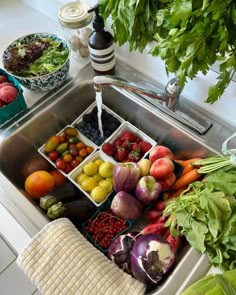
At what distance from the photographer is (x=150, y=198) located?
2.75 feet

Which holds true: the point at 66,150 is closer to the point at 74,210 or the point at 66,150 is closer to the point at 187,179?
the point at 74,210

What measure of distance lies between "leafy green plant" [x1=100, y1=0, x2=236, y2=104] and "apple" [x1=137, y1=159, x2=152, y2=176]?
0.28m

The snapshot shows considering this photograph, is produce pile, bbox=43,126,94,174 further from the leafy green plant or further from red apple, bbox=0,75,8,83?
the leafy green plant

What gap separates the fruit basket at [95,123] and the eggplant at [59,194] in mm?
166

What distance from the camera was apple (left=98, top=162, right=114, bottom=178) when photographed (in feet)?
3.01

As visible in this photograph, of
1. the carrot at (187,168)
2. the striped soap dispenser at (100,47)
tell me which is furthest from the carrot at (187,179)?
the striped soap dispenser at (100,47)

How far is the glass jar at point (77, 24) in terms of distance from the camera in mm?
980

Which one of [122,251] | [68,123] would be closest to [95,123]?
[68,123]

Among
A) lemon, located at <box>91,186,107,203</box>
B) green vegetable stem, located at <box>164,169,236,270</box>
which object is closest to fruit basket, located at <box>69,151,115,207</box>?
lemon, located at <box>91,186,107,203</box>

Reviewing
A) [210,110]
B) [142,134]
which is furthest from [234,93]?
[142,134]

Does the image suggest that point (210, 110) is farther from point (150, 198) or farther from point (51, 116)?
point (51, 116)

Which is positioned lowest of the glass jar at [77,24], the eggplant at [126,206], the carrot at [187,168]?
the carrot at [187,168]

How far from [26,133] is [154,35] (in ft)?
1.60

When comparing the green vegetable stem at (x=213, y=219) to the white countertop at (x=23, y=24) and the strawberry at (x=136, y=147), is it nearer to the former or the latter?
the strawberry at (x=136, y=147)
